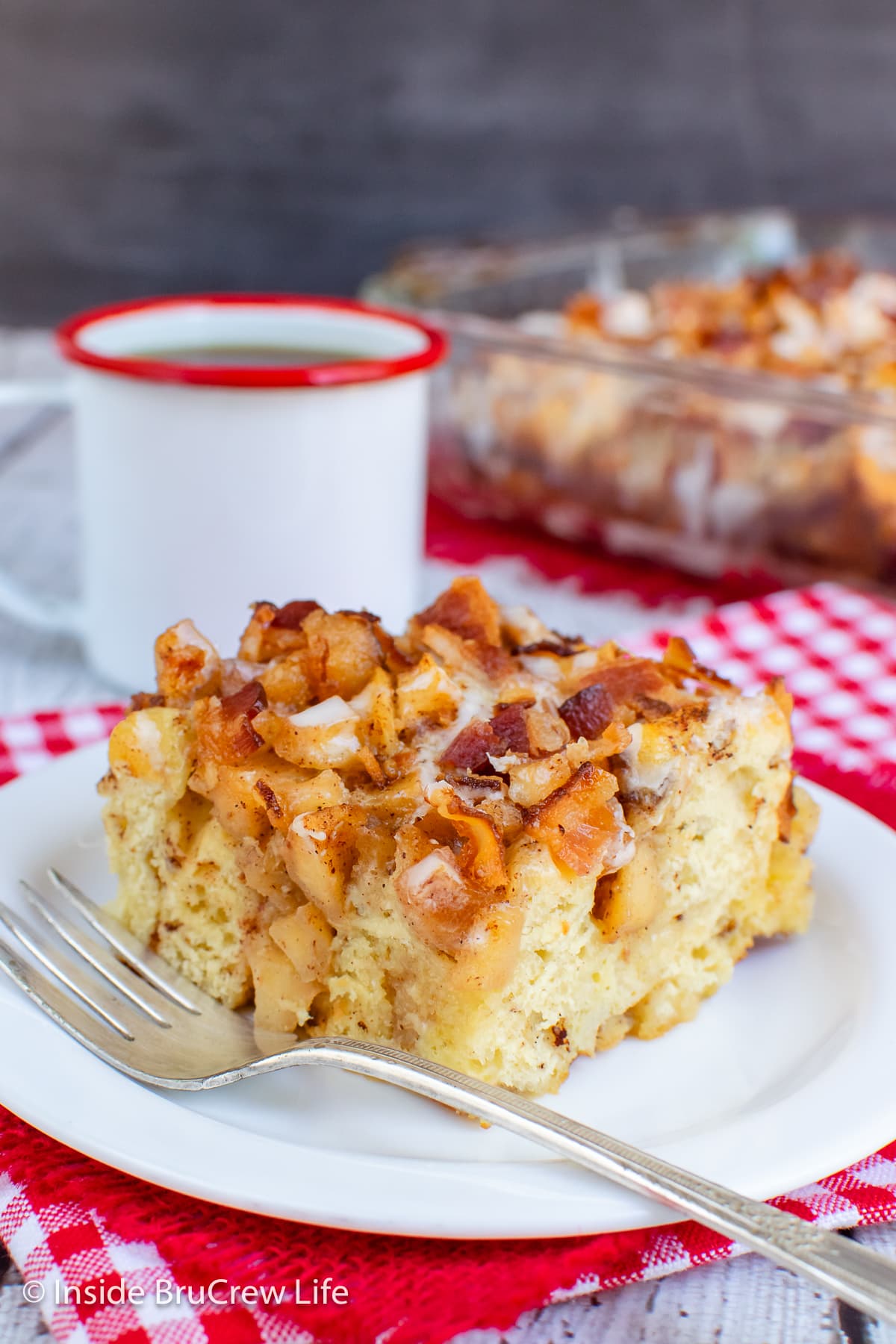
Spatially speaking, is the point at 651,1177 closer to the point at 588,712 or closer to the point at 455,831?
the point at 455,831

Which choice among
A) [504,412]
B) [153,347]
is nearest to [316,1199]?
[153,347]

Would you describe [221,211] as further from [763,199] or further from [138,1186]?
[138,1186]

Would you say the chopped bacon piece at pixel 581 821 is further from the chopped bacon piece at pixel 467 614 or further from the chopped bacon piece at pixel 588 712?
the chopped bacon piece at pixel 467 614

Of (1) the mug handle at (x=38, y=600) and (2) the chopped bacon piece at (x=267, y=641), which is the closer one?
(2) the chopped bacon piece at (x=267, y=641)

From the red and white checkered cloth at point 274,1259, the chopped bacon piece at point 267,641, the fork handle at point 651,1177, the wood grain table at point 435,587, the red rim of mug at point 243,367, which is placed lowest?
→ the wood grain table at point 435,587

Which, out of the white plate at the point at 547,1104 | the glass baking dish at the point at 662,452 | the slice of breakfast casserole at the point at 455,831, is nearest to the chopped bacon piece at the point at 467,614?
the slice of breakfast casserole at the point at 455,831

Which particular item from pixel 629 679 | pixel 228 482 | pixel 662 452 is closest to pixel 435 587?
pixel 662 452
